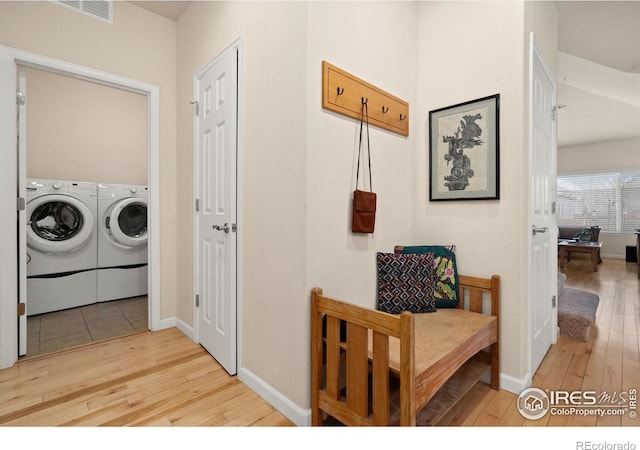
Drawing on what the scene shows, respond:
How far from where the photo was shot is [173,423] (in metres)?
1.43

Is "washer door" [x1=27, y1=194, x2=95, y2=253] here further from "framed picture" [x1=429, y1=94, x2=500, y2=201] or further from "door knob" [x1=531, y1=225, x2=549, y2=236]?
"door knob" [x1=531, y1=225, x2=549, y2=236]

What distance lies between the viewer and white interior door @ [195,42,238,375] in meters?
1.85

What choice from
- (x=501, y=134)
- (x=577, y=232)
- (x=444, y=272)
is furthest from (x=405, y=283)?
(x=577, y=232)

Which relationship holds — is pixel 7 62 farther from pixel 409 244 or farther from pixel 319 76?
pixel 409 244

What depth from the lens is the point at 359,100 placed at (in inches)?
64.0

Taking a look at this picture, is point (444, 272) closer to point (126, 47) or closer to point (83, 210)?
point (126, 47)

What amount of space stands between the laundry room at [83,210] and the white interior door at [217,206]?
3.24 ft

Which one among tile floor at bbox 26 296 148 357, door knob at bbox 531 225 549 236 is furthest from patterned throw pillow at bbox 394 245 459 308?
tile floor at bbox 26 296 148 357

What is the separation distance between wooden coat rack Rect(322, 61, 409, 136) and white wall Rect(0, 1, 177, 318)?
1768 mm

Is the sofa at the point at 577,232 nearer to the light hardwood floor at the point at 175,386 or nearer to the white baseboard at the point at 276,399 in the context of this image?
the light hardwood floor at the point at 175,386

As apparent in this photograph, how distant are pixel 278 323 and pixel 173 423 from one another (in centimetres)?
66
